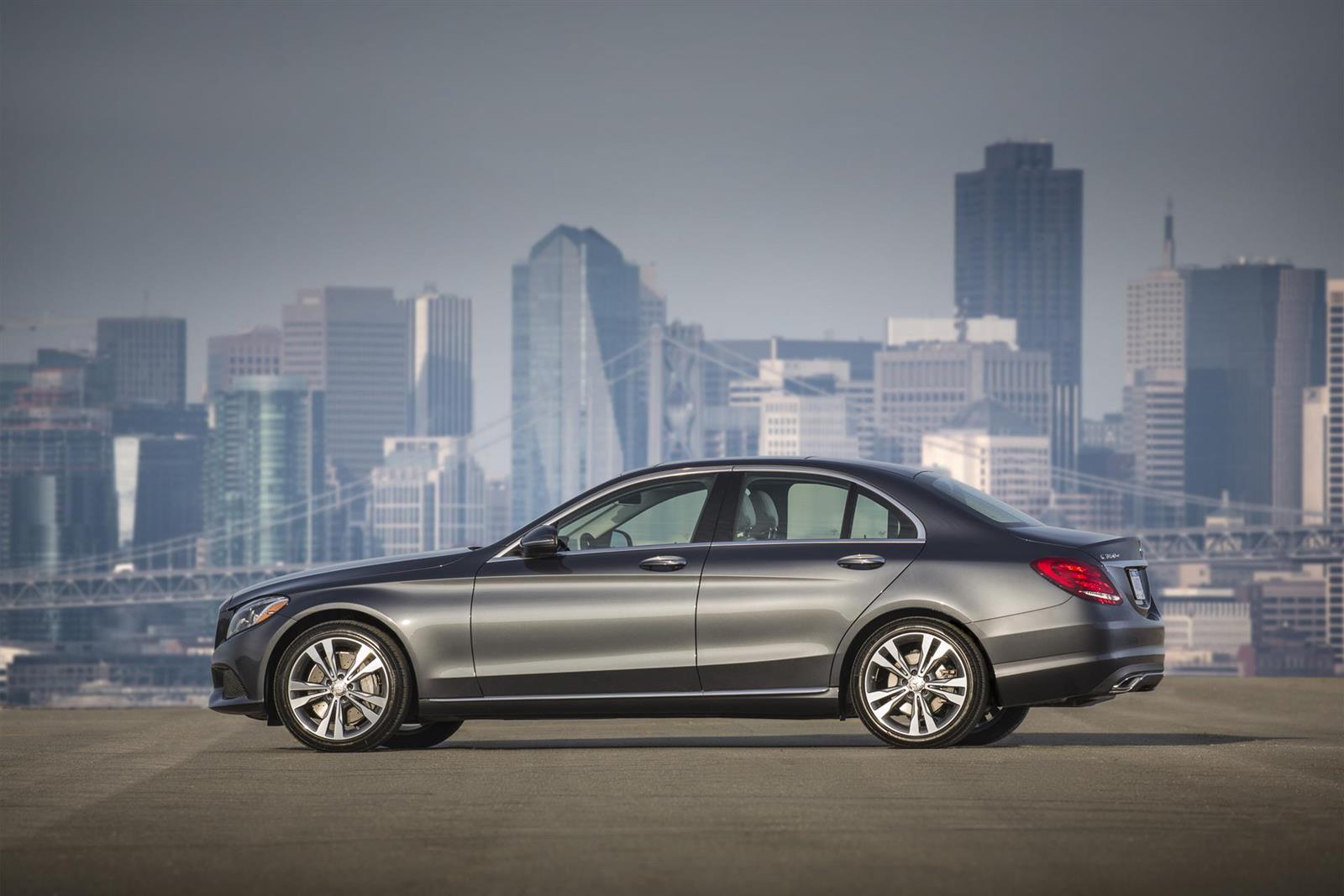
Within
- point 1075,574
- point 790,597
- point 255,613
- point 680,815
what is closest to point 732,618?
point 790,597

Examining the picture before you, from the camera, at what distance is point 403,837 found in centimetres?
668

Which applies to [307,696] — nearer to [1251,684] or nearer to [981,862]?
[981,862]

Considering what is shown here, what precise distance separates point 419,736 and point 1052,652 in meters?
3.13

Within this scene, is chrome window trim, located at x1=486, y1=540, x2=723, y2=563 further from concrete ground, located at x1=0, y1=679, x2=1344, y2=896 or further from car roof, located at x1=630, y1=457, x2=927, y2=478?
concrete ground, located at x1=0, y1=679, x2=1344, y2=896

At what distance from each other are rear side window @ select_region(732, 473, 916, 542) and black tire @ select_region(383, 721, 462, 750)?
5.90ft

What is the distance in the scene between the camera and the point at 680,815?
709 cm

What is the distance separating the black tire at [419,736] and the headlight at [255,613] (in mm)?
837

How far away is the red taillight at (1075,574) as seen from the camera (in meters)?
9.05

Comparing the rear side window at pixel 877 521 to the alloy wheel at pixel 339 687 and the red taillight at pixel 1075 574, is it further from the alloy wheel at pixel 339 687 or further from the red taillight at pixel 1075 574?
the alloy wheel at pixel 339 687

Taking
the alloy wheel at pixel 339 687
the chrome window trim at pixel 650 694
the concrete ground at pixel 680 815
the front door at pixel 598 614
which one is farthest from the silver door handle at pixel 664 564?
the alloy wheel at pixel 339 687

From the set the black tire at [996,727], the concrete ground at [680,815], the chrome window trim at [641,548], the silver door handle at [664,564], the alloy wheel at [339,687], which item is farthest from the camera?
the black tire at [996,727]

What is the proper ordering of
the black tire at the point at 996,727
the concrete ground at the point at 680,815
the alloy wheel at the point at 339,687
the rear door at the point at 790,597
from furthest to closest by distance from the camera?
the black tire at the point at 996,727, the alloy wheel at the point at 339,687, the rear door at the point at 790,597, the concrete ground at the point at 680,815

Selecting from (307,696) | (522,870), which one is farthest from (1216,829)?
(307,696)

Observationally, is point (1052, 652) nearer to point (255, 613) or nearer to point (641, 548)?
point (641, 548)
